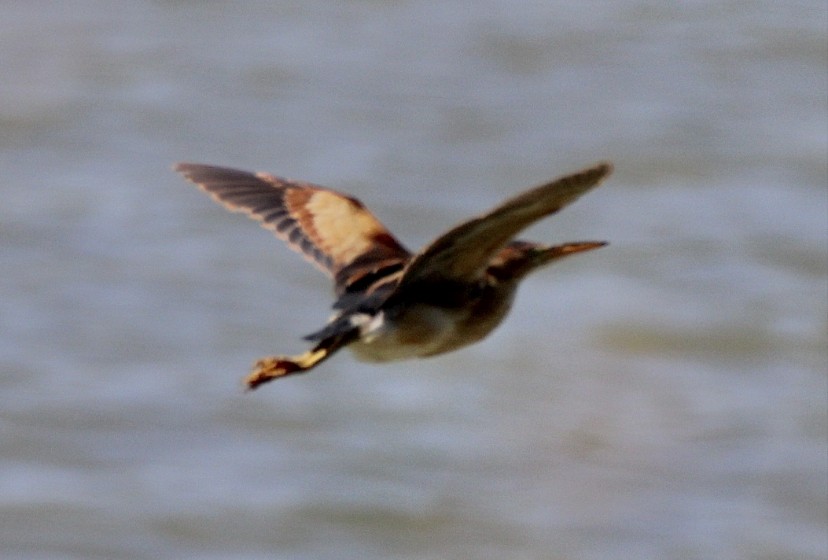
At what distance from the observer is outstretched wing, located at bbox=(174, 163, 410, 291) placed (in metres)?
5.22

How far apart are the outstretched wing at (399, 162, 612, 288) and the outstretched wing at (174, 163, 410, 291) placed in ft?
1.41

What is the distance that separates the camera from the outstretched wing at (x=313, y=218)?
522 centimetres

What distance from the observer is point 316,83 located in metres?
11.7

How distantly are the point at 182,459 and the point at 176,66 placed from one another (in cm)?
421

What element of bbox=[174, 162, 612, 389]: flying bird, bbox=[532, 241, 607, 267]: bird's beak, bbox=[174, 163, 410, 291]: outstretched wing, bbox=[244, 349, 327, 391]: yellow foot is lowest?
bbox=[244, 349, 327, 391]: yellow foot

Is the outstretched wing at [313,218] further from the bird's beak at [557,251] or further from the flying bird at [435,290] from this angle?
the bird's beak at [557,251]

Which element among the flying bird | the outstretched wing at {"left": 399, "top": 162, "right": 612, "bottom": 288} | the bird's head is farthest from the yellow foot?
the bird's head

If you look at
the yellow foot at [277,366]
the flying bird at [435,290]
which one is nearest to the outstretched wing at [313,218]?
the flying bird at [435,290]

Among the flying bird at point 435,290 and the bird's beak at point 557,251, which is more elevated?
the bird's beak at point 557,251

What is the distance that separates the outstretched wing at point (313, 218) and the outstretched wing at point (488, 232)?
1.41 ft

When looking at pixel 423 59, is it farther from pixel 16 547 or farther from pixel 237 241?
pixel 16 547

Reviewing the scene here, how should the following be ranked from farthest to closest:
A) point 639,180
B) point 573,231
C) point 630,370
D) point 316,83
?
1. point 316,83
2. point 639,180
3. point 573,231
4. point 630,370

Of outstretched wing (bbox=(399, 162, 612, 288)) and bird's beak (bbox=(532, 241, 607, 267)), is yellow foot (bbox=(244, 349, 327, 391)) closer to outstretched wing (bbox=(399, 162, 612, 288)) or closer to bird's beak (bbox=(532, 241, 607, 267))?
outstretched wing (bbox=(399, 162, 612, 288))

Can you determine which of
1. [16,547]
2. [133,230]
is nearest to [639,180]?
[133,230]
